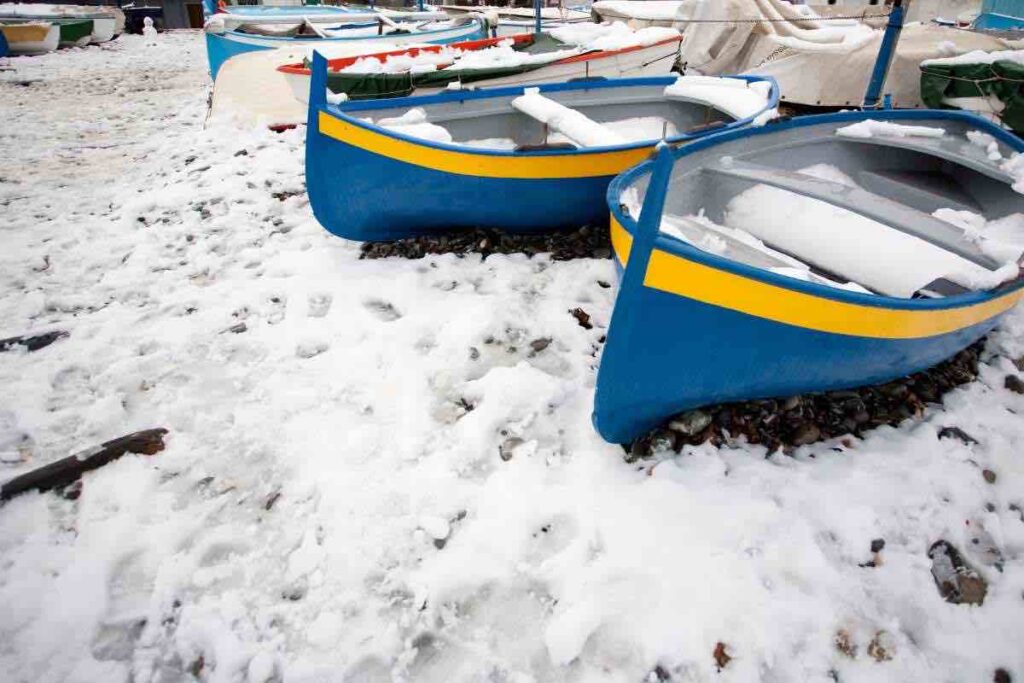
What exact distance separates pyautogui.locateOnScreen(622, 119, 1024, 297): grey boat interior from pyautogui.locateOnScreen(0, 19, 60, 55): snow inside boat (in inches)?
805

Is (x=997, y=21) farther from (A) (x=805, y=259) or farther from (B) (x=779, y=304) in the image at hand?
(B) (x=779, y=304)

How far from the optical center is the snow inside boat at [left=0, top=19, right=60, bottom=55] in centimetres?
1544

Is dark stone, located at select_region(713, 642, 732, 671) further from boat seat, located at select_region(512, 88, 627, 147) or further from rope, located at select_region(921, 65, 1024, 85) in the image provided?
rope, located at select_region(921, 65, 1024, 85)

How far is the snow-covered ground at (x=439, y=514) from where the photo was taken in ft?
6.91

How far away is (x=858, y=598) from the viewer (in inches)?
86.7

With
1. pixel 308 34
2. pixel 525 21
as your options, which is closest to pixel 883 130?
pixel 308 34

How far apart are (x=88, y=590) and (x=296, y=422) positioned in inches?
44.8

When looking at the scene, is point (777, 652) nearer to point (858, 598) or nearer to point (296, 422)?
point (858, 598)

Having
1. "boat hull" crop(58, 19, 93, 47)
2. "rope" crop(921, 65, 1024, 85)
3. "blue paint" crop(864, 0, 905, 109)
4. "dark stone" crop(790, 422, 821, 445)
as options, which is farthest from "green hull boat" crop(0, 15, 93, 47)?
"dark stone" crop(790, 422, 821, 445)

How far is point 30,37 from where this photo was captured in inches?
619

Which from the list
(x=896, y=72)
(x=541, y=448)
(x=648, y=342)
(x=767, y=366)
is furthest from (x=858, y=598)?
(x=896, y=72)

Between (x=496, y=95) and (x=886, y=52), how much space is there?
4001 millimetres

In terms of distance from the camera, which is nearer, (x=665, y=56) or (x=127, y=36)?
(x=665, y=56)

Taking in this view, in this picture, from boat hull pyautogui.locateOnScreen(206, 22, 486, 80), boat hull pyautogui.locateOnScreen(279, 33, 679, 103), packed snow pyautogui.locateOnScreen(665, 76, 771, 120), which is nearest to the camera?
packed snow pyautogui.locateOnScreen(665, 76, 771, 120)
